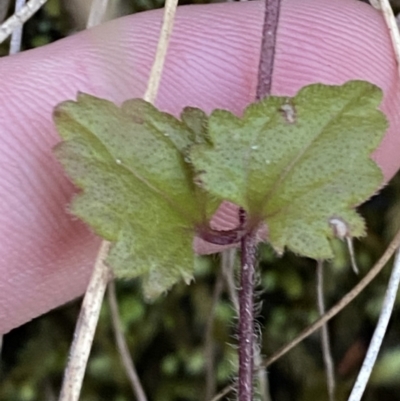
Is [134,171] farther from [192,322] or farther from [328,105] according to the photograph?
[192,322]

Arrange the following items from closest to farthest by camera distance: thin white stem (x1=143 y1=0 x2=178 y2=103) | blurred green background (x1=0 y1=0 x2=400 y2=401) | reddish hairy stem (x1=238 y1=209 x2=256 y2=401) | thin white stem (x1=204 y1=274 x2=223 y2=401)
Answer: reddish hairy stem (x1=238 y1=209 x2=256 y2=401)
thin white stem (x1=143 y1=0 x2=178 y2=103)
thin white stem (x1=204 y1=274 x2=223 y2=401)
blurred green background (x1=0 y1=0 x2=400 y2=401)

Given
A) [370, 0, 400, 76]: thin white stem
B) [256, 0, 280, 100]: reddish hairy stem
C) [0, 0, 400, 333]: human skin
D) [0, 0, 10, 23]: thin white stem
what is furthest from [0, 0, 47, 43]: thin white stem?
[370, 0, 400, 76]: thin white stem

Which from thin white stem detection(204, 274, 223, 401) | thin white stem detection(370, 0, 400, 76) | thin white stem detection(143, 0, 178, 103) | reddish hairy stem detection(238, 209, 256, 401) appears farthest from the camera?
thin white stem detection(204, 274, 223, 401)

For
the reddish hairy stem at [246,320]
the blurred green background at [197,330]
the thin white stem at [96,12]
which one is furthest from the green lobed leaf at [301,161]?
the blurred green background at [197,330]

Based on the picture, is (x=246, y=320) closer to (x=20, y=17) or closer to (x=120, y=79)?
(x=120, y=79)

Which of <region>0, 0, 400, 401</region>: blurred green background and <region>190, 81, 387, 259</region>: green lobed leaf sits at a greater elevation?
<region>190, 81, 387, 259</region>: green lobed leaf

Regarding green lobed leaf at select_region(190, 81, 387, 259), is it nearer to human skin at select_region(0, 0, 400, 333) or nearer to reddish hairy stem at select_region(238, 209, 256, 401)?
reddish hairy stem at select_region(238, 209, 256, 401)

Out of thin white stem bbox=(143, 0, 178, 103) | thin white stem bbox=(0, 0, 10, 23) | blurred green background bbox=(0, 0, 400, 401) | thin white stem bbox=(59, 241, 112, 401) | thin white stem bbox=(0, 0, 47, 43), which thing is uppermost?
thin white stem bbox=(143, 0, 178, 103)
